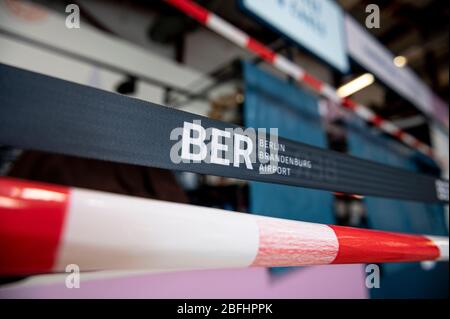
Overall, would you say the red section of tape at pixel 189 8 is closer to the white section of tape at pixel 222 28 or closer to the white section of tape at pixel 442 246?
the white section of tape at pixel 222 28

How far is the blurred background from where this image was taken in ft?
2.78

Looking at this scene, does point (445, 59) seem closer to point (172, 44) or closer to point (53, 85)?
point (172, 44)

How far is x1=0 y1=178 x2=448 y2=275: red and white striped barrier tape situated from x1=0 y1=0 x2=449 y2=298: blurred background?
0.98 feet

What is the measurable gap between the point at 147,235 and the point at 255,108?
842 millimetres

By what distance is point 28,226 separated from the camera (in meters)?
0.20

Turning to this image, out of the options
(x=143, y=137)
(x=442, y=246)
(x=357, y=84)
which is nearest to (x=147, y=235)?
(x=143, y=137)

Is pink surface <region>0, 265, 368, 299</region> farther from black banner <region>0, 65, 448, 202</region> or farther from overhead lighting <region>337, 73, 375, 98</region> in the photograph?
overhead lighting <region>337, 73, 375, 98</region>

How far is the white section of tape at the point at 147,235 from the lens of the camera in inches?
8.7

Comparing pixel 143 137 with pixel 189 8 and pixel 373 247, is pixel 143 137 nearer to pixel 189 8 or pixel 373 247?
pixel 373 247

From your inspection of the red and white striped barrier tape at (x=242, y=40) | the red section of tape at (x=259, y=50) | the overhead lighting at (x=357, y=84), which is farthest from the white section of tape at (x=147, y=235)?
the overhead lighting at (x=357, y=84)

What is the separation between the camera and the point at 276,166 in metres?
0.43

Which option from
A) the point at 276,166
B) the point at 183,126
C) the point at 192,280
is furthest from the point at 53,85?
the point at 192,280

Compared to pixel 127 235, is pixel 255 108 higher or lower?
higher

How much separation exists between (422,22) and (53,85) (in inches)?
140
